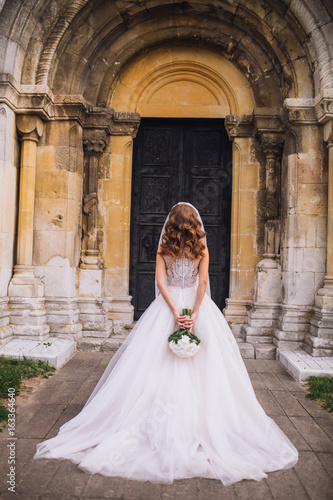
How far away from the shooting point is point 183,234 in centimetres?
345

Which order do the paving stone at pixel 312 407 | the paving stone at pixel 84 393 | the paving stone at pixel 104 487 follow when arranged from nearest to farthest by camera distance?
the paving stone at pixel 104 487 < the paving stone at pixel 312 407 < the paving stone at pixel 84 393

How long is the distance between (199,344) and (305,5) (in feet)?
16.8

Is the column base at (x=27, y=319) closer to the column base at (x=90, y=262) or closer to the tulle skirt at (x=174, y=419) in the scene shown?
the column base at (x=90, y=262)

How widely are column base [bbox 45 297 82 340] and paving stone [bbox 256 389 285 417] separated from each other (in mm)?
2833

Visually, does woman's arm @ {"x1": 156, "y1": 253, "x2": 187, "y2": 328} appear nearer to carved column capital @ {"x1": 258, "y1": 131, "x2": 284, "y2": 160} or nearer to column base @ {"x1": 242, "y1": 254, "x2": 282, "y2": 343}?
column base @ {"x1": 242, "y1": 254, "x2": 282, "y2": 343}

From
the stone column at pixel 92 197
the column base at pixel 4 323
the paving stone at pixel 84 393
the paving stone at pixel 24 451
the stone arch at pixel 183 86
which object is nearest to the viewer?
the paving stone at pixel 24 451

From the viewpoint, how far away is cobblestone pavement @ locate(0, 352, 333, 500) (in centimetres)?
247

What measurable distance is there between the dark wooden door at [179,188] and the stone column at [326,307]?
5.40 ft

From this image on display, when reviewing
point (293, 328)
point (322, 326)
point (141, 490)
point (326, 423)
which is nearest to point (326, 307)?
point (322, 326)

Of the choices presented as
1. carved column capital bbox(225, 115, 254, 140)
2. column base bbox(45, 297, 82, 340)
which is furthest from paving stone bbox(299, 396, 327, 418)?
carved column capital bbox(225, 115, 254, 140)

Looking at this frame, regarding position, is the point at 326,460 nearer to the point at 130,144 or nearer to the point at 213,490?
the point at 213,490

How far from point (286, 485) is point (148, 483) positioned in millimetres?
866

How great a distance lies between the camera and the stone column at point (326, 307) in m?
5.41

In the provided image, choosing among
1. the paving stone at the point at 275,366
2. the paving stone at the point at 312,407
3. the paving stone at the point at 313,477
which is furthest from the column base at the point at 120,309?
the paving stone at the point at 313,477
